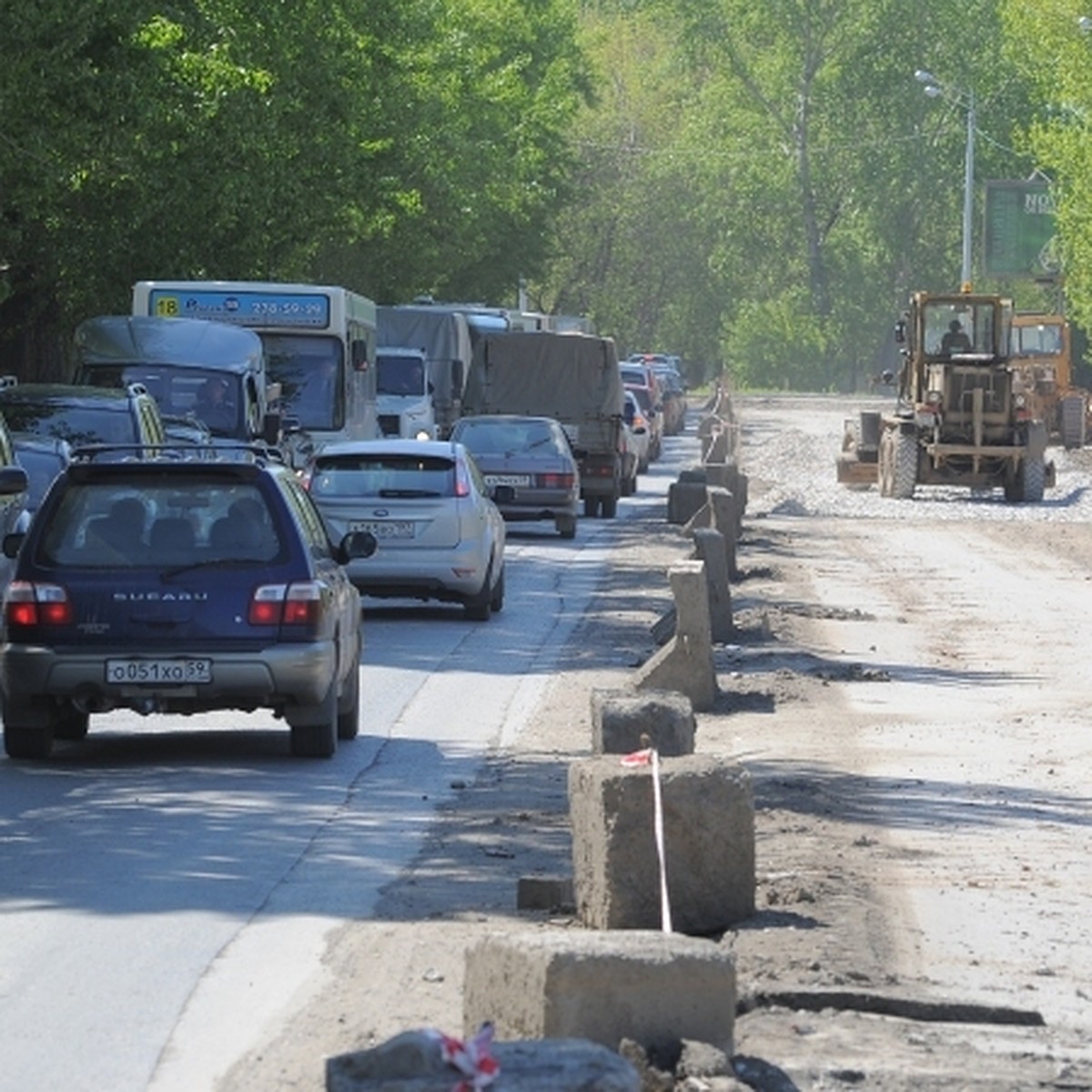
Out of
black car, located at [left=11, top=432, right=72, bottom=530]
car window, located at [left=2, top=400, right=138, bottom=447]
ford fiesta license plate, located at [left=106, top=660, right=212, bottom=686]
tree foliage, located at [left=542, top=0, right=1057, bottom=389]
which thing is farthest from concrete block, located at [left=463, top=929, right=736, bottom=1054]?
tree foliage, located at [left=542, top=0, right=1057, bottom=389]

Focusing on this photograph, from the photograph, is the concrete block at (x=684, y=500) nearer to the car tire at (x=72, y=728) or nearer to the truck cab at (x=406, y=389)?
the truck cab at (x=406, y=389)

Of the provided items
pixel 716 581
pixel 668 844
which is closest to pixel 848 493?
pixel 716 581

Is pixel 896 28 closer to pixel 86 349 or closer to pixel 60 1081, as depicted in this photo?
pixel 86 349

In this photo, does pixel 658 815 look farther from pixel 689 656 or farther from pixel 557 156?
pixel 557 156

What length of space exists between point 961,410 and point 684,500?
688 cm

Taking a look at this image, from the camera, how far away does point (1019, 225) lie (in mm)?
81500

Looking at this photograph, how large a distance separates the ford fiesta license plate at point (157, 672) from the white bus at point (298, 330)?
60.8 ft

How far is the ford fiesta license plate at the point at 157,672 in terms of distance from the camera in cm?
1405

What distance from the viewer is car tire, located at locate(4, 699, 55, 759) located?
46.6 ft

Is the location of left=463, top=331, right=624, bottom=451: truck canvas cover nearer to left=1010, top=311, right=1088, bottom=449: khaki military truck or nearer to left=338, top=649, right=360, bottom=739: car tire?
left=1010, top=311, right=1088, bottom=449: khaki military truck

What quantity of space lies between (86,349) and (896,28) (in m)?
79.8

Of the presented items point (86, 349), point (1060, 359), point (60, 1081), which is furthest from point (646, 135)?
point (60, 1081)

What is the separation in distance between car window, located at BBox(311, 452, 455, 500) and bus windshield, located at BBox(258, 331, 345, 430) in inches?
343

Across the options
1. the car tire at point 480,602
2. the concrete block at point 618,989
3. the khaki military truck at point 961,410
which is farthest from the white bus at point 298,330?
the concrete block at point 618,989
